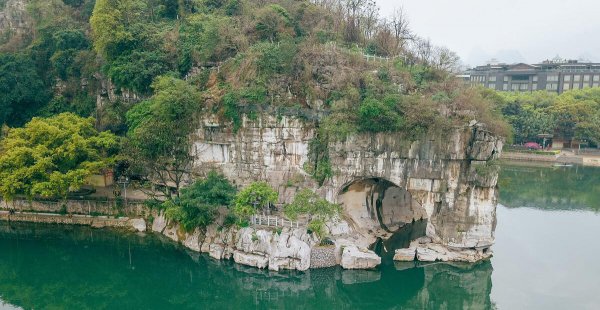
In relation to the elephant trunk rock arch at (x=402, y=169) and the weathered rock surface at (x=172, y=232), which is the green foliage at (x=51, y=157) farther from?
the elephant trunk rock arch at (x=402, y=169)

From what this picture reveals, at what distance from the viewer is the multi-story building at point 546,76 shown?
7688 cm

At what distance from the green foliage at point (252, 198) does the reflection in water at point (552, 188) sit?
20.2m

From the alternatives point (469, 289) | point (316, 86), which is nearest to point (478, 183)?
point (469, 289)

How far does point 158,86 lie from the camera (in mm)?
28531

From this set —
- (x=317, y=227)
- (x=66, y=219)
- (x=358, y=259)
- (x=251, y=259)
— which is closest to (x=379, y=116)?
(x=317, y=227)

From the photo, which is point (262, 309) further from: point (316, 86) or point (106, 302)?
point (316, 86)

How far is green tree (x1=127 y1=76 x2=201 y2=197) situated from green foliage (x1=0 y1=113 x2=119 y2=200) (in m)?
2.53

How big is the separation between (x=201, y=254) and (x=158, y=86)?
11.0 metres

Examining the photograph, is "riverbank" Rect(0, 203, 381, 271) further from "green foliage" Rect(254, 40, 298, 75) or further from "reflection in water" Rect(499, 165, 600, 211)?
"reflection in water" Rect(499, 165, 600, 211)

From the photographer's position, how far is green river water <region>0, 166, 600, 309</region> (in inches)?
868

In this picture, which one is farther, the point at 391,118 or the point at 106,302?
the point at 391,118

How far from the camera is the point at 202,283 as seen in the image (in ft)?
77.3

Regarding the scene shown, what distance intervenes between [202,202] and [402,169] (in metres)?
11.3

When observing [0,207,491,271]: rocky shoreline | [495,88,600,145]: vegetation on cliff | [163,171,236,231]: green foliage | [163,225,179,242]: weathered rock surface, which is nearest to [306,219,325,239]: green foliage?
[0,207,491,271]: rocky shoreline
